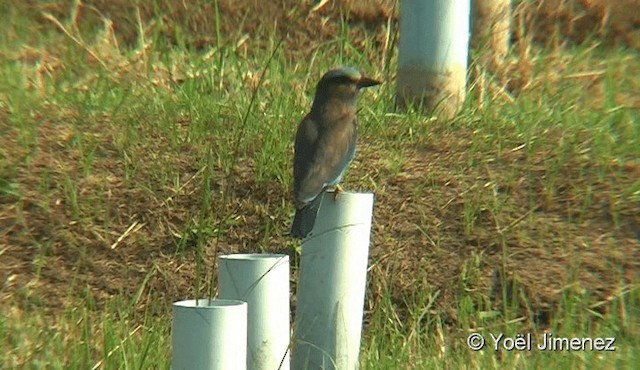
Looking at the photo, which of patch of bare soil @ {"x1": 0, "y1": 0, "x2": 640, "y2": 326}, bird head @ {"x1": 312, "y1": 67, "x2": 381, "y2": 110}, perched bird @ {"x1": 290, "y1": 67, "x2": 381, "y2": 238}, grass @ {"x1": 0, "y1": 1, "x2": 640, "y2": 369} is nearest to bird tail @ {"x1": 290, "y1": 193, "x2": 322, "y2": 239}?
perched bird @ {"x1": 290, "y1": 67, "x2": 381, "y2": 238}

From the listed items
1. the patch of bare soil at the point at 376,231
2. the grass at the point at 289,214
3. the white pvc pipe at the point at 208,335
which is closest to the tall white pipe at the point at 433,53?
the grass at the point at 289,214

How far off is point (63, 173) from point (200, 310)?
251 cm

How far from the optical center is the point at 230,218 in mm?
5652

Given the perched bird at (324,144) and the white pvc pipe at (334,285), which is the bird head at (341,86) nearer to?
the perched bird at (324,144)

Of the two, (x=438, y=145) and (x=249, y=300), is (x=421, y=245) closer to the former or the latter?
(x=438, y=145)

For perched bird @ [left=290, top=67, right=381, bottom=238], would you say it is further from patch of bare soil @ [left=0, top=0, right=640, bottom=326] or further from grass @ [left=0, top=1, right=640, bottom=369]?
patch of bare soil @ [left=0, top=0, right=640, bottom=326]

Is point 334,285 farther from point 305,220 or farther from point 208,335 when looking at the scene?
point 208,335

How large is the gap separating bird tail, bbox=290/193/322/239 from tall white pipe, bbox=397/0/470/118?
6.45 feet

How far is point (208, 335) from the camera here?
11.3ft

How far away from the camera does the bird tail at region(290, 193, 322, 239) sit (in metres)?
4.52

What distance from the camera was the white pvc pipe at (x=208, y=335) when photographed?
135 inches

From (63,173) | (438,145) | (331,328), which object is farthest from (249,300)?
(438,145)

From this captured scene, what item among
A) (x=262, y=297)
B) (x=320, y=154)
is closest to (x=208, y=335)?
(x=262, y=297)

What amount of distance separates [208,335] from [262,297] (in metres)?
0.54
